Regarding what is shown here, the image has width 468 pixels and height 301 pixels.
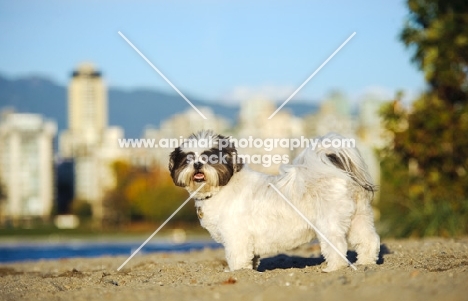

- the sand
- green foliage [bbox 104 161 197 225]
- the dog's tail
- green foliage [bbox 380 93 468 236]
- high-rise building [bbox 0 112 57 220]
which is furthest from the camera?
high-rise building [bbox 0 112 57 220]

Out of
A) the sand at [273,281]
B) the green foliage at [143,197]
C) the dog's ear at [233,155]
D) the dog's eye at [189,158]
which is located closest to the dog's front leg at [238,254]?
the sand at [273,281]

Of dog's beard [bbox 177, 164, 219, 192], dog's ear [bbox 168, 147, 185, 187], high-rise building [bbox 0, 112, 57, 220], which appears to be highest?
high-rise building [bbox 0, 112, 57, 220]

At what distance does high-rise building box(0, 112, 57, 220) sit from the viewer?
6742 inches

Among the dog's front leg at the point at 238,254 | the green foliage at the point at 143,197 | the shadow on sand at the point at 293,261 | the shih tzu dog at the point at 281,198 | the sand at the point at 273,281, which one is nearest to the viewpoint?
the sand at the point at 273,281

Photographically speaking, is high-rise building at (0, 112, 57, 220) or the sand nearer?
the sand

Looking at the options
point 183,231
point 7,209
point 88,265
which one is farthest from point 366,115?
point 7,209

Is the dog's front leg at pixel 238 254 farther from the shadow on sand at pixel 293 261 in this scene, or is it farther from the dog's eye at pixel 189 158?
the shadow on sand at pixel 293 261

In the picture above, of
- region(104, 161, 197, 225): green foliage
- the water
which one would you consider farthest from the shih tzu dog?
region(104, 161, 197, 225): green foliage

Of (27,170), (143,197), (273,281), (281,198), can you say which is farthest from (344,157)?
(27,170)

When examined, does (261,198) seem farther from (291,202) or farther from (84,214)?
(84,214)

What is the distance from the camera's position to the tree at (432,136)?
61.2 feet

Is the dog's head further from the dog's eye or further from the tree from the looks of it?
the tree

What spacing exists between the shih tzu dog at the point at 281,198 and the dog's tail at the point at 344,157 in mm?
12

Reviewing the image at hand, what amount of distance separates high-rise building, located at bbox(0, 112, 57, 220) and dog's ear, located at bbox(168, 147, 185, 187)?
156071 millimetres
